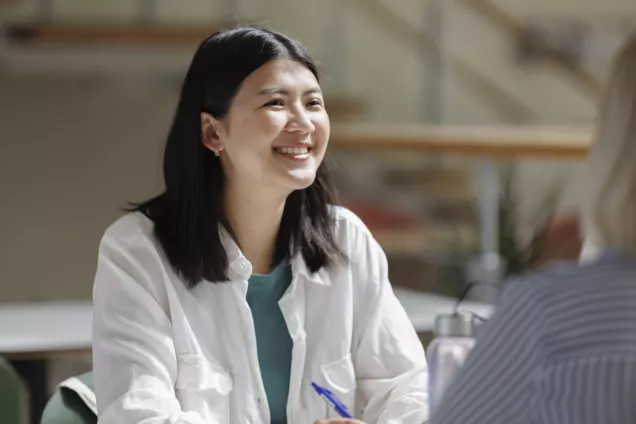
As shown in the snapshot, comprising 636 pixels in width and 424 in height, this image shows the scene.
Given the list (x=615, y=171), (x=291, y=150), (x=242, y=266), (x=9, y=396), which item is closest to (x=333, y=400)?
(x=242, y=266)

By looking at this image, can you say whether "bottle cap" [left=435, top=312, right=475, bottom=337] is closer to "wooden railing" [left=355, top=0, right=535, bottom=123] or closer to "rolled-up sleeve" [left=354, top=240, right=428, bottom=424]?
"rolled-up sleeve" [left=354, top=240, right=428, bottom=424]

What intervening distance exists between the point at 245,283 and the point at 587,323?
738mm

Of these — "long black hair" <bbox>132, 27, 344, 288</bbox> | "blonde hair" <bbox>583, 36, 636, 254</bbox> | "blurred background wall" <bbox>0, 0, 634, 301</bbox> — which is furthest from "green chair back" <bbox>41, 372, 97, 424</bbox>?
"blurred background wall" <bbox>0, 0, 634, 301</bbox>

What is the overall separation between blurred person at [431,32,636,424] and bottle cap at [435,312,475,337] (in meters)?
0.30

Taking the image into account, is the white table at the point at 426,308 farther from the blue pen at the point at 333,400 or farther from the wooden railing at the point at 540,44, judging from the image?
the wooden railing at the point at 540,44

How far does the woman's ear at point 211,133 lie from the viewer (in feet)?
5.97

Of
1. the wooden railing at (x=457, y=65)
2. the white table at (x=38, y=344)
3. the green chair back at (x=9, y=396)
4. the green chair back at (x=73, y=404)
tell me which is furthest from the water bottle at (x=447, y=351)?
the wooden railing at (x=457, y=65)

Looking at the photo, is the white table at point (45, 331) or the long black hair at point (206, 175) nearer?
the long black hair at point (206, 175)

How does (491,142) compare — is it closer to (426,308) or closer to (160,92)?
(426,308)

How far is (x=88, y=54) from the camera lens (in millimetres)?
5449

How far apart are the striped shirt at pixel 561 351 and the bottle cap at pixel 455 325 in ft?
0.98

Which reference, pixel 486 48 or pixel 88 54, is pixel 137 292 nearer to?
pixel 88 54

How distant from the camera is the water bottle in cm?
147

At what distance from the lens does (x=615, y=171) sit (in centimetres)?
120
